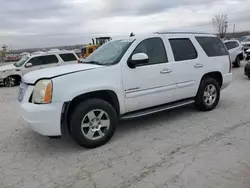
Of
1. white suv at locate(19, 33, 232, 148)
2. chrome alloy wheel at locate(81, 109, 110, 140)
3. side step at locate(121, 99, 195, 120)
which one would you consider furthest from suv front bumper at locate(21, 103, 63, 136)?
side step at locate(121, 99, 195, 120)

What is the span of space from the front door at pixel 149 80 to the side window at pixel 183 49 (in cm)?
31

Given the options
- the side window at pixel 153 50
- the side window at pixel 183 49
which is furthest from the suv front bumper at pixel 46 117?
the side window at pixel 183 49

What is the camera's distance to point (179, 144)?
418 cm

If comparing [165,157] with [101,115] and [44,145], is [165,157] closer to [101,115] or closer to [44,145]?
[101,115]

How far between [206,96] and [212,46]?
1.22m

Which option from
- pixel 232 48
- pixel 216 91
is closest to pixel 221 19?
pixel 232 48

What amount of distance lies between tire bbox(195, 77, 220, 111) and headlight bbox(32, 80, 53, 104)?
3.40m

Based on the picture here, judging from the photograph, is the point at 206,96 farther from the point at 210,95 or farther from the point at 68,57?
the point at 68,57

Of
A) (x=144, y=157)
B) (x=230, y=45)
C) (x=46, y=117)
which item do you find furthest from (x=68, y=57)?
(x=144, y=157)

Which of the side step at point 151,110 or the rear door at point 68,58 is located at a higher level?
the rear door at point 68,58

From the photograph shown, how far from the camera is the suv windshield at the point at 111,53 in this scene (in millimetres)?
4656

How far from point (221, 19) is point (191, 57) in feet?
209

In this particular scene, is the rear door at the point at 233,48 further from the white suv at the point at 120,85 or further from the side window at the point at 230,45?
the white suv at the point at 120,85

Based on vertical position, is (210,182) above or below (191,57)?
below
